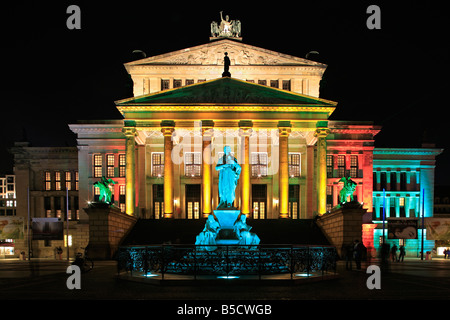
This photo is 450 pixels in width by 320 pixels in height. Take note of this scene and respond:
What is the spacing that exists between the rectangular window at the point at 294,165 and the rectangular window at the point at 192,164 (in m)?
11.6

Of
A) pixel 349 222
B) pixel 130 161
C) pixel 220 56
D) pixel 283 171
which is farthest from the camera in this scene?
pixel 220 56

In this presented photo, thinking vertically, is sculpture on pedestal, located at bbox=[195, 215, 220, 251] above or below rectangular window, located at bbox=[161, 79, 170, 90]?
below

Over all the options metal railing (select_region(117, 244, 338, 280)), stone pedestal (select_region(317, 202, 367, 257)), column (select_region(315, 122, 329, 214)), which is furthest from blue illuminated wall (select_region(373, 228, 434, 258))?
metal railing (select_region(117, 244, 338, 280))

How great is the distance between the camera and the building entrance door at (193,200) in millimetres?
58969

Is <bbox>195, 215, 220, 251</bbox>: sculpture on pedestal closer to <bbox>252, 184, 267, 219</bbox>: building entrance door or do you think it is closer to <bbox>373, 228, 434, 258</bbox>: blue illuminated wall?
<bbox>252, 184, 267, 219</bbox>: building entrance door

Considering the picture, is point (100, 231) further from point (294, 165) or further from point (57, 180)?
point (294, 165)

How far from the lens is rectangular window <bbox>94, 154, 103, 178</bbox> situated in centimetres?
5994

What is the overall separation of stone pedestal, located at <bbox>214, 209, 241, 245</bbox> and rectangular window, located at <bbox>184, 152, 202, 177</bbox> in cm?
3400

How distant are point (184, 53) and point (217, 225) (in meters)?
37.1

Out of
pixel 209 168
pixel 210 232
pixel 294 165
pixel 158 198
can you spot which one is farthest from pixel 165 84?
pixel 210 232

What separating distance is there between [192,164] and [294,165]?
13.0 m

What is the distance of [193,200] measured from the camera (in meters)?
59.1
